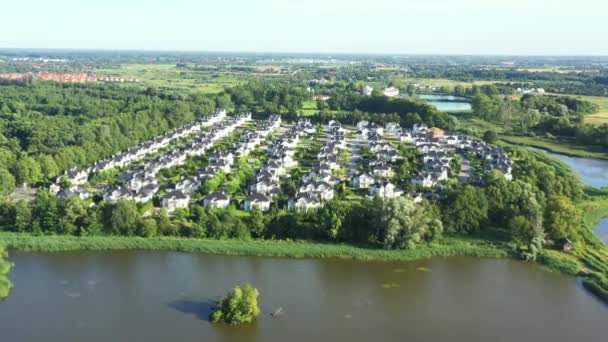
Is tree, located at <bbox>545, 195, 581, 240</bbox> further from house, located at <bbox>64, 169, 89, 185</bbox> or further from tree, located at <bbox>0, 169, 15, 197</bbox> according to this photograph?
tree, located at <bbox>0, 169, 15, 197</bbox>

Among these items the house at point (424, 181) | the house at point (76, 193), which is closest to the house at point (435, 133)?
the house at point (424, 181)

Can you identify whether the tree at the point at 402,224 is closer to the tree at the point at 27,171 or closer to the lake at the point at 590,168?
the lake at the point at 590,168

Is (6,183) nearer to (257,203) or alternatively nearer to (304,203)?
(257,203)

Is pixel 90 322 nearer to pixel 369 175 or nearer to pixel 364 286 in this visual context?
pixel 364 286

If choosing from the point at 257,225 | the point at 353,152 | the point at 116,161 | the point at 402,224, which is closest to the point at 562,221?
the point at 402,224

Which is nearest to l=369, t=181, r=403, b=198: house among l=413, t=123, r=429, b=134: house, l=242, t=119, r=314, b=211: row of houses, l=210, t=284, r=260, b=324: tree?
l=242, t=119, r=314, b=211: row of houses

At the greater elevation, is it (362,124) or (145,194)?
(362,124)
